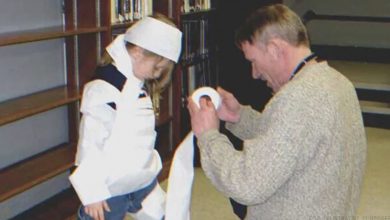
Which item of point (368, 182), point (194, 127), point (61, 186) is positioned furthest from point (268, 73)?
point (368, 182)

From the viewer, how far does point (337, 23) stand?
802 cm

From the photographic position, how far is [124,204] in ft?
7.68

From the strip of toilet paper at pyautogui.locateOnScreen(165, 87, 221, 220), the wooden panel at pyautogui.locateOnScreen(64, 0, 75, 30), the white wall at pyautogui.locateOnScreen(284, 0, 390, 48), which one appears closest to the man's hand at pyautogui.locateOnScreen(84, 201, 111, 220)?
the strip of toilet paper at pyautogui.locateOnScreen(165, 87, 221, 220)

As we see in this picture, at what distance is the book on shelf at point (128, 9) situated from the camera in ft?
11.7

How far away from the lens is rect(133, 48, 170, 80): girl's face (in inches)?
85.9

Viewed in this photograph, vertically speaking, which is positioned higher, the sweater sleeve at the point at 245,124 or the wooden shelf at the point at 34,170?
the sweater sleeve at the point at 245,124

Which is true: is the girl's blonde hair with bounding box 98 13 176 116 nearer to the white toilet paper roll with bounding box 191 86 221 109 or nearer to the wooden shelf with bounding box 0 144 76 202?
the white toilet paper roll with bounding box 191 86 221 109

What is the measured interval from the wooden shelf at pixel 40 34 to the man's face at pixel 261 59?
132cm

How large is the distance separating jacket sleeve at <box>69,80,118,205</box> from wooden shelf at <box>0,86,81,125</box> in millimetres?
718

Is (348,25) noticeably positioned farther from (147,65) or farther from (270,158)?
(270,158)

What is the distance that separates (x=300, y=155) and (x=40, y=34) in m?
1.80

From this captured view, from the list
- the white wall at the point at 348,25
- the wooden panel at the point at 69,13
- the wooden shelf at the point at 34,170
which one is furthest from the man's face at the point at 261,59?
the white wall at the point at 348,25

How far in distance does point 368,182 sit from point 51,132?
2.19 meters

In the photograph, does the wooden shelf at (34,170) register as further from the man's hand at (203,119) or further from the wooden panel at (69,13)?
the man's hand at (203,119)
